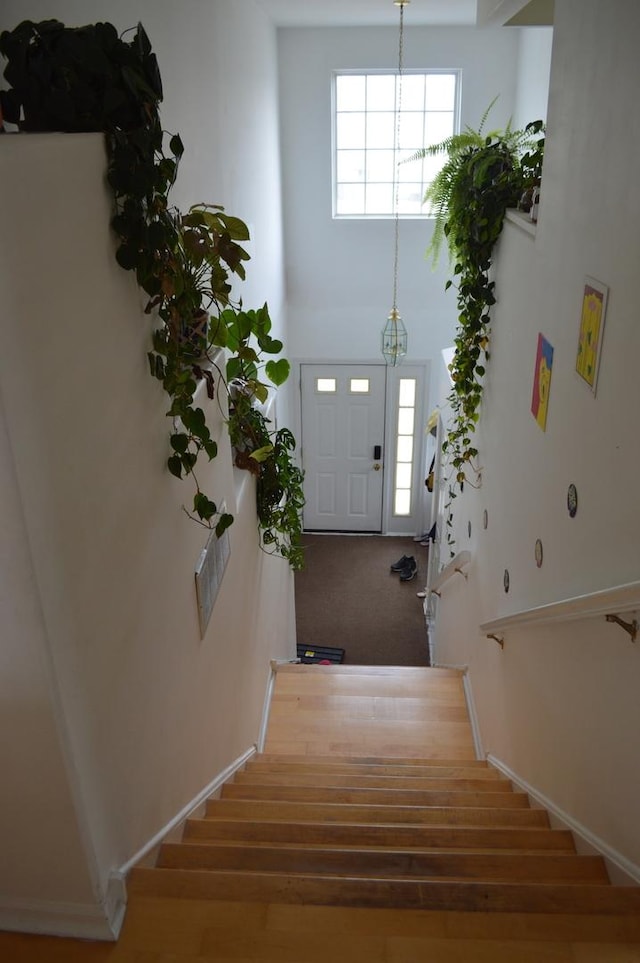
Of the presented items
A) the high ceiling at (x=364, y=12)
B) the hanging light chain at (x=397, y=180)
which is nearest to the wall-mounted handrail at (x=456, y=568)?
the hanging light chain at (x=397, y=180)

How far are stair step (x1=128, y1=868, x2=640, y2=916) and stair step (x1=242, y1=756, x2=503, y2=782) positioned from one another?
4.73 feet

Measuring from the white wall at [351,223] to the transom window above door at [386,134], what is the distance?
0.12 meters

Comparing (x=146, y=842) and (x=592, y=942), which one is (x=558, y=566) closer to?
(x=592, y=942)

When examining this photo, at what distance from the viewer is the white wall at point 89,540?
4.89 ft

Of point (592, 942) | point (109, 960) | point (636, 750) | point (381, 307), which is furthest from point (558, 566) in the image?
point (381, 307)

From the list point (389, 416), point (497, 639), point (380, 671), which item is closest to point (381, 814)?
point (497, 639)

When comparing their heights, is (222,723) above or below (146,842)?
below

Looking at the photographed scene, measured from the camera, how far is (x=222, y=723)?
3.31 metres

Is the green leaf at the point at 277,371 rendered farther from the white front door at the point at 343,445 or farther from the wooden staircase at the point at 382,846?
the white front door at the point at 343,445

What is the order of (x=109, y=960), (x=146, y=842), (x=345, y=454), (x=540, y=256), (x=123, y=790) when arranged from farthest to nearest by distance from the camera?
(x=345, y=454) < (x=540, y=256) < (x=146, y=842) < (x=123, y=790) < (x=109, y=960)

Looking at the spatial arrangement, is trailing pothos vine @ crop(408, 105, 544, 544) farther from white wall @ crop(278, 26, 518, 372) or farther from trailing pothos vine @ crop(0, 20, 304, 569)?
white wall @ crop(278, 26, 518, 372)

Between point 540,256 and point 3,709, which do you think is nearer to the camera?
point 3,709

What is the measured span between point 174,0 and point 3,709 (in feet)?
10.3

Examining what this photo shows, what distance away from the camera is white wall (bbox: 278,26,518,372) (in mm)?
6523
